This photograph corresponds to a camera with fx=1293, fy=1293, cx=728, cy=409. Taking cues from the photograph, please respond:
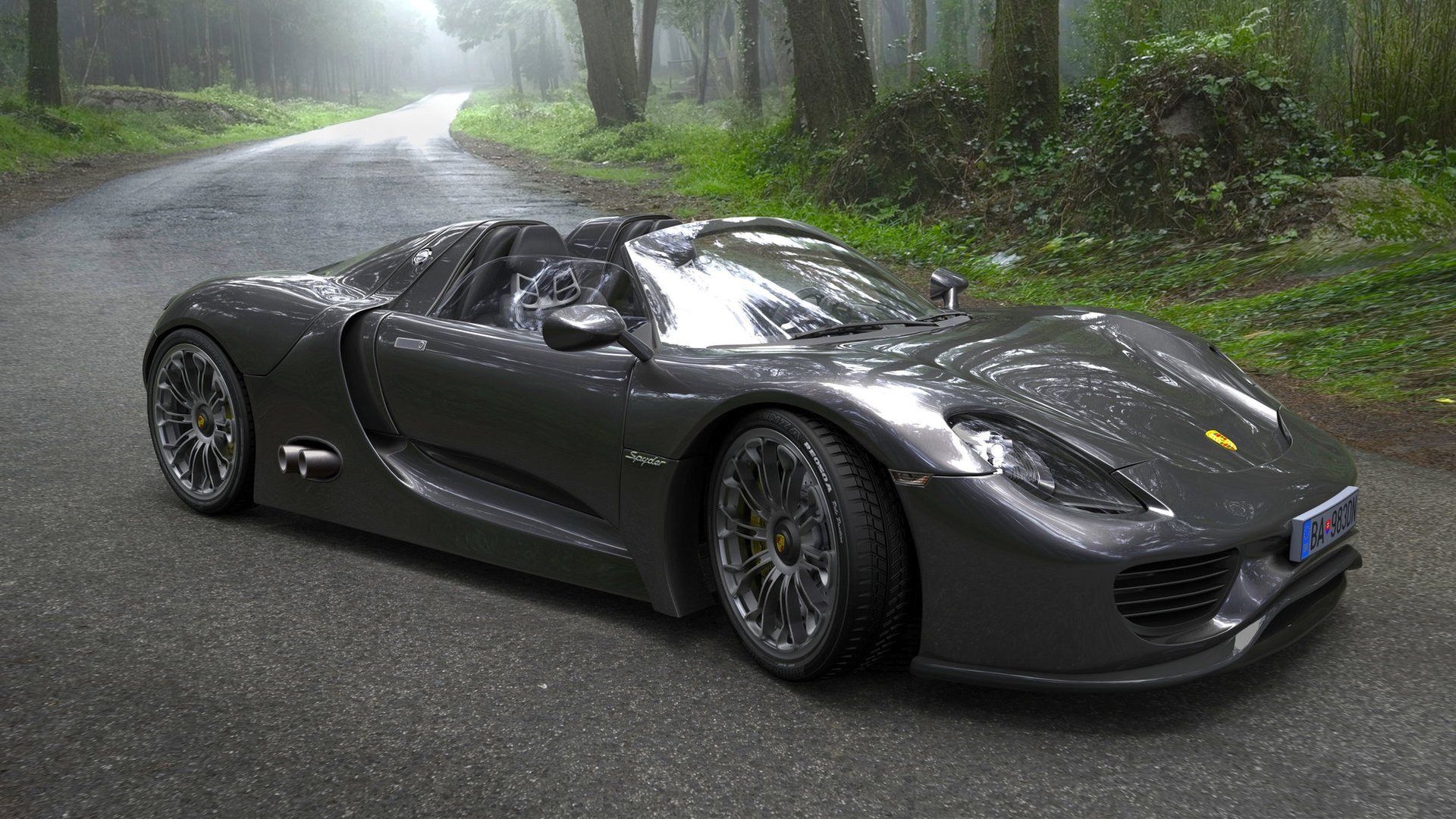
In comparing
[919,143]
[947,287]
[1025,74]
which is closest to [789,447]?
[947,287]

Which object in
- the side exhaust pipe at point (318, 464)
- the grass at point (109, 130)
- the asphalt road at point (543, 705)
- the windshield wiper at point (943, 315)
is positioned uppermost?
the grass at point (109, 130)

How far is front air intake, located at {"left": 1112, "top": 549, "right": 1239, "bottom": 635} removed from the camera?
2.82 metres

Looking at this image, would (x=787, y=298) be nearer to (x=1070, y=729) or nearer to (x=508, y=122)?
(x=1070, y=729)

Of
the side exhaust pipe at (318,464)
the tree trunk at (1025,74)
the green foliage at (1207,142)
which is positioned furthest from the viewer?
the tree trunk at (1025,74)

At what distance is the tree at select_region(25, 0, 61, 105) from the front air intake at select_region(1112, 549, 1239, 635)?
28482mm

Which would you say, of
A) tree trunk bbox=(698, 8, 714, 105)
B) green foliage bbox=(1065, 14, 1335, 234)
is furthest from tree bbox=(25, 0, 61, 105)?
tree trunk bbox=(698, 8, 714, 105)

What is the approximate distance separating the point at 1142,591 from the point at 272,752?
198 centimetres

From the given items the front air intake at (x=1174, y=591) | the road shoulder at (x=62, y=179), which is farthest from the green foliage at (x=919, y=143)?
the road shoulder at (x=62, y=179)

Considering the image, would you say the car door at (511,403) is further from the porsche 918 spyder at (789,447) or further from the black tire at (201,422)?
the black tire at (201,422)

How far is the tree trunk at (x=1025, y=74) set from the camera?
1161 cm

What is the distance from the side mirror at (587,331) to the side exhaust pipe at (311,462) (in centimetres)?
124

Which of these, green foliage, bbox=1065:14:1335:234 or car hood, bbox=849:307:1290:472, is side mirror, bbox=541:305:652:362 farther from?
green foliage, bbox=1065:14:1335:234

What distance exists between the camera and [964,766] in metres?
2.78

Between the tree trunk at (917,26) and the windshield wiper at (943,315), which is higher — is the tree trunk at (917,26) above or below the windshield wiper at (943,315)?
above
